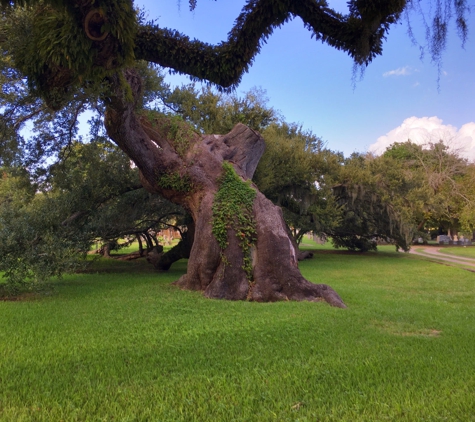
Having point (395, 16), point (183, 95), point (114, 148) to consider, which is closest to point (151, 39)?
point (395, 16)

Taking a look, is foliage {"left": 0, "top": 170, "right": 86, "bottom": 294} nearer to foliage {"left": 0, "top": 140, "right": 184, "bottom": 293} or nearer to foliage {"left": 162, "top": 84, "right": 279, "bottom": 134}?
foliage {"left": 0, "top": 140, "right": 184, "bottom": 293}

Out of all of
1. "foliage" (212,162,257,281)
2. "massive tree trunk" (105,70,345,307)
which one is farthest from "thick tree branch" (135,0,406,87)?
"foliage" (212,162,257,281)

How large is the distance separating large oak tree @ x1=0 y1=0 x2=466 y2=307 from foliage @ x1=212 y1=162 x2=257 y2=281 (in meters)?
0.03

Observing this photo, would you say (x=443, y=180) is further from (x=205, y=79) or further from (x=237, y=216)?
(x=205, y=79)

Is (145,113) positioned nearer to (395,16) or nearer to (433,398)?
(395,16)

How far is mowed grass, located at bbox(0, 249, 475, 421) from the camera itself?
319 centimetres

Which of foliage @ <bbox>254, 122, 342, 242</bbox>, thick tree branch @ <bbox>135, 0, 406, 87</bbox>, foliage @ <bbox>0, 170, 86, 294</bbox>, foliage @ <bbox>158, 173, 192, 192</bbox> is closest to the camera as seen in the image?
thick tree branch @ <bbox>135, 0, 406, 87</bbox>

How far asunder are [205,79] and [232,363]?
381 cm

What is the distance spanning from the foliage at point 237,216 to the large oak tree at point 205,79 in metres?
0.03

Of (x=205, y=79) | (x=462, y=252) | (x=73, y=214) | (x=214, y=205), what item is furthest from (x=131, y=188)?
(x=462, y=252)

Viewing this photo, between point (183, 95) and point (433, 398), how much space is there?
1656 centimetres

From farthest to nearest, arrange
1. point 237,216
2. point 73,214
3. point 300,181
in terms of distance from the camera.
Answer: point 300,181 < point 73,214 < point 237,216

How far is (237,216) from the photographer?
9.95 meters

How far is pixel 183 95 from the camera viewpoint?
58.8ft
